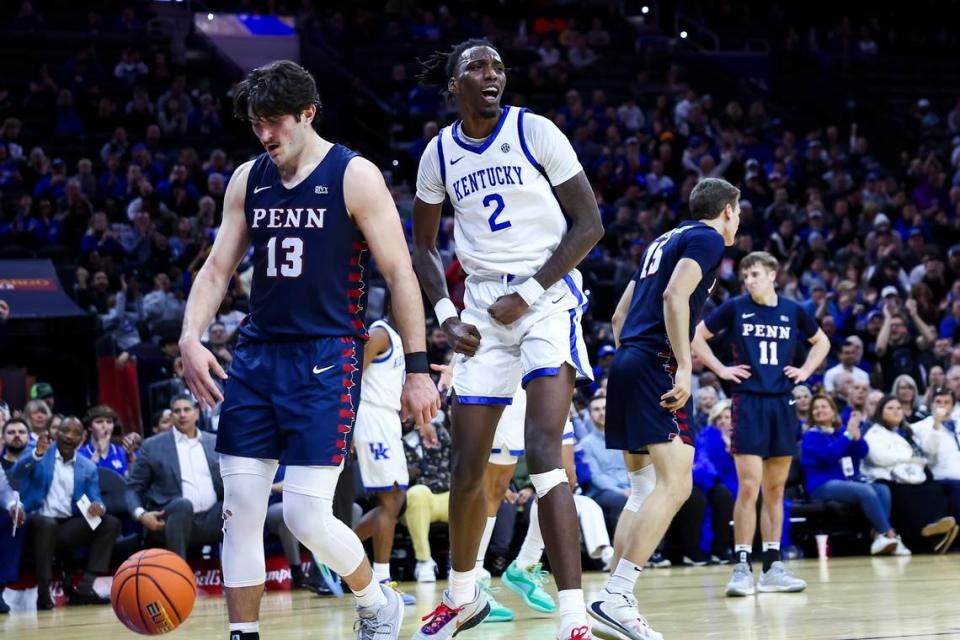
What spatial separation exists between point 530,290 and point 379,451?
12.3 feet

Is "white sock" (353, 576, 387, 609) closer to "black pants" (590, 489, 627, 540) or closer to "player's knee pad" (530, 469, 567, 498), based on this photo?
"player's knee pad" (530, 469, 567, 498)

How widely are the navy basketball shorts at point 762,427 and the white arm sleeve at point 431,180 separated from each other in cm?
382

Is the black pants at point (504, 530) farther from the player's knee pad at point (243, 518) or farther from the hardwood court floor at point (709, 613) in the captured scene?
the player's knee pad at point (243, 518)

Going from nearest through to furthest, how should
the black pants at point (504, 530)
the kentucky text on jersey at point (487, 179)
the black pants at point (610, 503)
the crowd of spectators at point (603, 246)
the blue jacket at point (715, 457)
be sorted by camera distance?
1. the kentucky text on jersey at point (487, 179)
2. the crowd of spectators at point (603, 246)
3. the black pants at point (504, 530)
4. the black pants at point (610, 503)
5. the blue jacket at point (715, 457)

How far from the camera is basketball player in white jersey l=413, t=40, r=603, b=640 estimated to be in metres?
5.87

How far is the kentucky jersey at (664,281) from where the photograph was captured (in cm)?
703

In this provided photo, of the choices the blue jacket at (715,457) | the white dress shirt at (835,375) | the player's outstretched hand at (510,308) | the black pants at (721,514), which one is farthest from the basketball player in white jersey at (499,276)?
the white dress shirt at (835,375)

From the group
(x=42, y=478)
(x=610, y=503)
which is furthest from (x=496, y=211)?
(x=610, y=503)

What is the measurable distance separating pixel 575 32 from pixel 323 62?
535 cm

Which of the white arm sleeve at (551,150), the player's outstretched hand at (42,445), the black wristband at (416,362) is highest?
the white arm sleeve at (551,150)

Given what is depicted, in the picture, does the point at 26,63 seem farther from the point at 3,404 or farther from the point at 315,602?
the point at 315,602

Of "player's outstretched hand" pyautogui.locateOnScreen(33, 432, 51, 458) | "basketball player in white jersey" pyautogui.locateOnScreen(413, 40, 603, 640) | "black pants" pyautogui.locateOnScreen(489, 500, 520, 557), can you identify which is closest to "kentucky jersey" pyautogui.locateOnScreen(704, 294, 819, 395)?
"black pants" pyautogui.locateOnScreen(489, 500, 520, 557)

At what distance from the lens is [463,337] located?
589cm

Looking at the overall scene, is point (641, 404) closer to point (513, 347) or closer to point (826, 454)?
point (513, 347)
